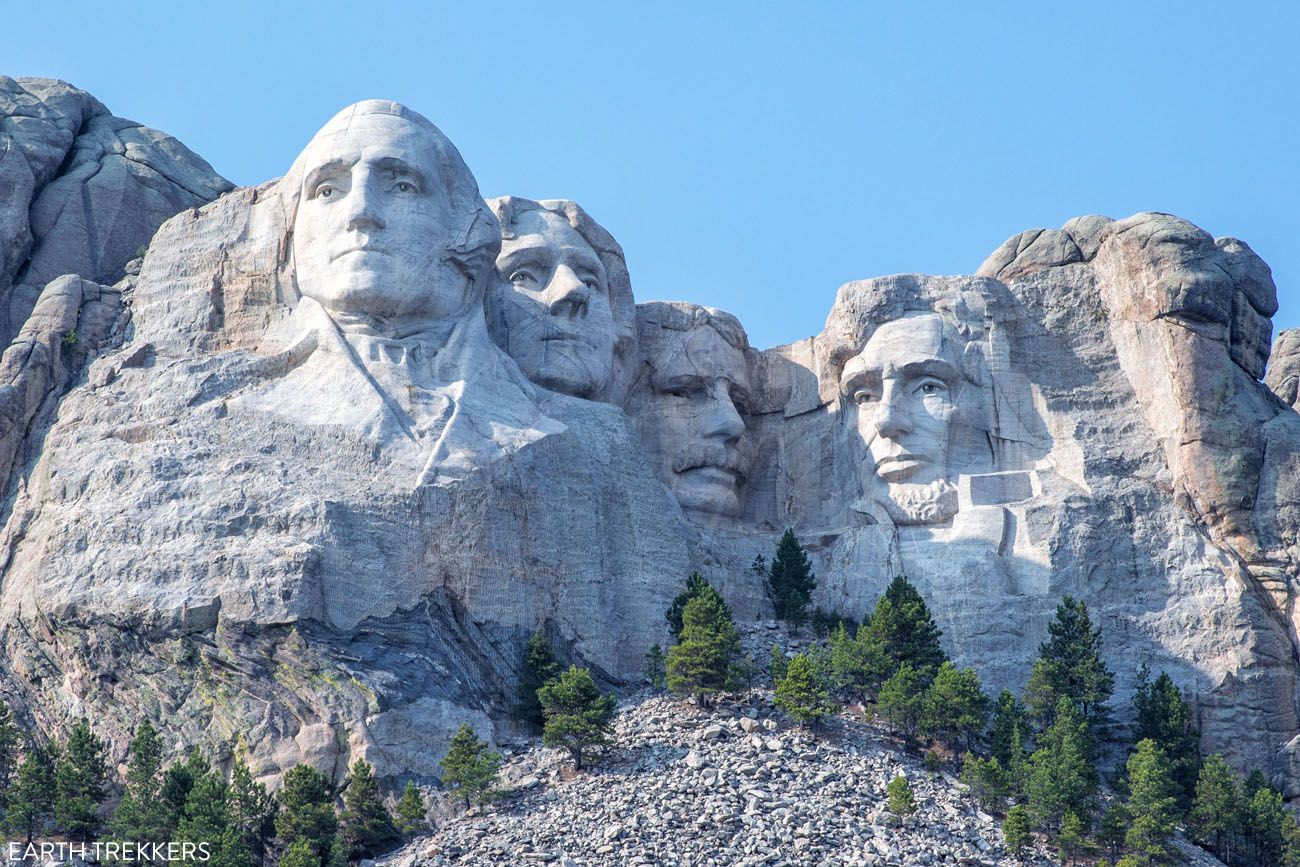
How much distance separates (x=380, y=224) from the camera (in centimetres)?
4500

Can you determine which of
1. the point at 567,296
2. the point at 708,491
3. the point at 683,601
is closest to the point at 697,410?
the point at 708,491

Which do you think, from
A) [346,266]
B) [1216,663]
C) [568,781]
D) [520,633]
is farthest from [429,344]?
[1216,663]

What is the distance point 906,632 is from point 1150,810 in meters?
4.93

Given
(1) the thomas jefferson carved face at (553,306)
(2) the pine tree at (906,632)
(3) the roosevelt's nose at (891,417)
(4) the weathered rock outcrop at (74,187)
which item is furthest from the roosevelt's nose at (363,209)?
(2) the pine tree at (906,632)

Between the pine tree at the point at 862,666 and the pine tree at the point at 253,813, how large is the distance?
841 cm

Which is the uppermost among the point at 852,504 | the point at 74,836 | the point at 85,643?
the point at 852,504

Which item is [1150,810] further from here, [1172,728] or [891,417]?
[891,417]

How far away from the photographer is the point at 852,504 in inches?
1897

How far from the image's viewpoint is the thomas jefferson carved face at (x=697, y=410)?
1933 inches

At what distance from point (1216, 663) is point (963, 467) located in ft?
17.3

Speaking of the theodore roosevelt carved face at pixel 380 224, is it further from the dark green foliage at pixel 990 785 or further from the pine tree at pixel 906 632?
the dark green foliage at pixel 990 785

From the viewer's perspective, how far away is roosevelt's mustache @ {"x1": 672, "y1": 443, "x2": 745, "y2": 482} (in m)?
49.1

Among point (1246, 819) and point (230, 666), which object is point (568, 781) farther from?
point (1246, 819)

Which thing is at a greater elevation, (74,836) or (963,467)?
(963,467)
